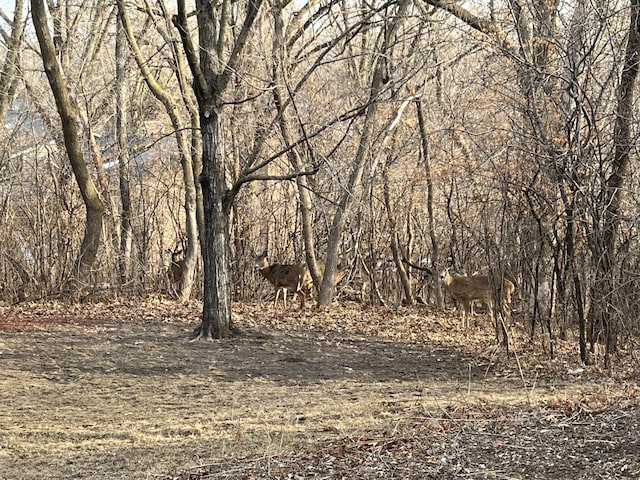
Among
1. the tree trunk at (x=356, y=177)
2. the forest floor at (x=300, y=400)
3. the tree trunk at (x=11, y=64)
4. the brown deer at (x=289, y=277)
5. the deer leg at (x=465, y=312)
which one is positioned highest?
the tree trunk at (x=11, y=64)

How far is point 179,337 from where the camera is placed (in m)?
13.2

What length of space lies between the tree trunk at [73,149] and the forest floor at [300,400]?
127 cm

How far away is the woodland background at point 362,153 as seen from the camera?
34.3 feet

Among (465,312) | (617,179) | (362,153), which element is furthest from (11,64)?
(617,179)

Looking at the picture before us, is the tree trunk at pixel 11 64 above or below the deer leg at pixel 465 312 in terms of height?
above

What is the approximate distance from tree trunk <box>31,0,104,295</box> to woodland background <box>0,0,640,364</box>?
9 centimetres

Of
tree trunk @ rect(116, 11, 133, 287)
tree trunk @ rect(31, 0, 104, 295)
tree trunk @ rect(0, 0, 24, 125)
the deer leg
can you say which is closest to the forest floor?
the deer leg

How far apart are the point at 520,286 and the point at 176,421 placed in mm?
8095

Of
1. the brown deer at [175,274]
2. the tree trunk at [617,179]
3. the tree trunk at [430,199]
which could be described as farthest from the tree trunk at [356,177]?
the tree trunk at [617,179]

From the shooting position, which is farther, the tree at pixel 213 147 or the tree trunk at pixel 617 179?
the tree at pixel 213 147

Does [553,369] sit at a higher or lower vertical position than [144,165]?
lower

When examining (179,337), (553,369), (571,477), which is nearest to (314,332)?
(179,337)

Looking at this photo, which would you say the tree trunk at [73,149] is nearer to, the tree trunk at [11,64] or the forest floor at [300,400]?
the forest floor at [300,400]

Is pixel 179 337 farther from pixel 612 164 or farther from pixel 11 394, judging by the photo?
pixel 612 164
